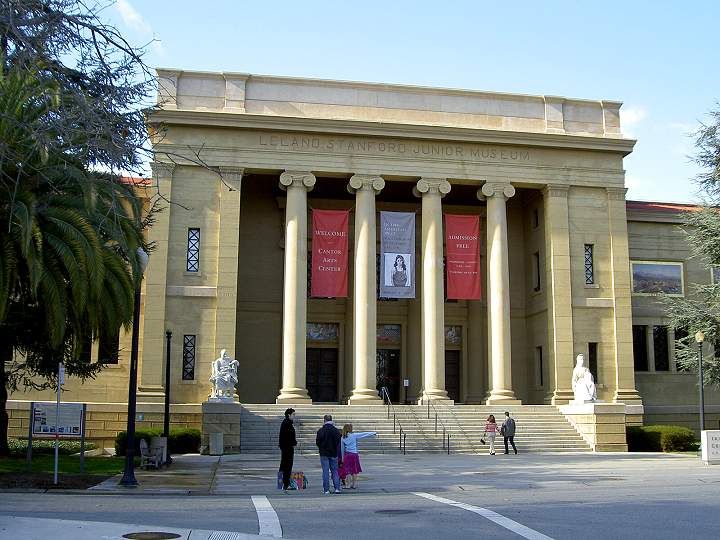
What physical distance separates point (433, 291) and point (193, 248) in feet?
34.7

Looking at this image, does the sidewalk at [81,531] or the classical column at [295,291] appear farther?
the classical column at [295,291]

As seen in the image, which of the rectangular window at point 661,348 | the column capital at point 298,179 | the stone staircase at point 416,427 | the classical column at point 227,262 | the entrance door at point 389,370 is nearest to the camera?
the stone staircase at point 416,427

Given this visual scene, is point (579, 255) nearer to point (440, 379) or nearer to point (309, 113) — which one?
point (440, 379)

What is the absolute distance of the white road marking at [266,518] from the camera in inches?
425

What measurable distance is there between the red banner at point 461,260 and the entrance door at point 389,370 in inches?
278

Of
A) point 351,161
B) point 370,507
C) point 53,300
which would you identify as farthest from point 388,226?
point 370,507

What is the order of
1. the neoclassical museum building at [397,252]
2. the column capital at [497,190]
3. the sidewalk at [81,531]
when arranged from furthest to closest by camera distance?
the column capital at [497,190]
the neoclassical museum building at [397,252]
the sidewalk at [81,531]

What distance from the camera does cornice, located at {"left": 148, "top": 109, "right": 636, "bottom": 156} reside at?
35188 mm

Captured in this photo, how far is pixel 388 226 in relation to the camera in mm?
35938

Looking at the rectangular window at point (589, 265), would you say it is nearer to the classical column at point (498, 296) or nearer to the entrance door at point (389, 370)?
the classical column at point (498, 296)

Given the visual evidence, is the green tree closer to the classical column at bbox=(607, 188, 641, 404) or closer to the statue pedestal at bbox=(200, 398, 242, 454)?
the classical column at bbox=(607, 188, 641, 404)

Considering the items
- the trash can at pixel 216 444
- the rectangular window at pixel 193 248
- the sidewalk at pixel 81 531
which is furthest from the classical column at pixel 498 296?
the sidewalk at pixel 81 531

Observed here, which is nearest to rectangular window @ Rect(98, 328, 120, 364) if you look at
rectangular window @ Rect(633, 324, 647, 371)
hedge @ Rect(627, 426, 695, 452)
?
hedge @ Rect(627, 426, 695, 452)

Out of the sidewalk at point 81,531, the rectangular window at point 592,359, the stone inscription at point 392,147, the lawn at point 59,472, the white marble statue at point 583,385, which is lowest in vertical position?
the lawn at point 59,472
